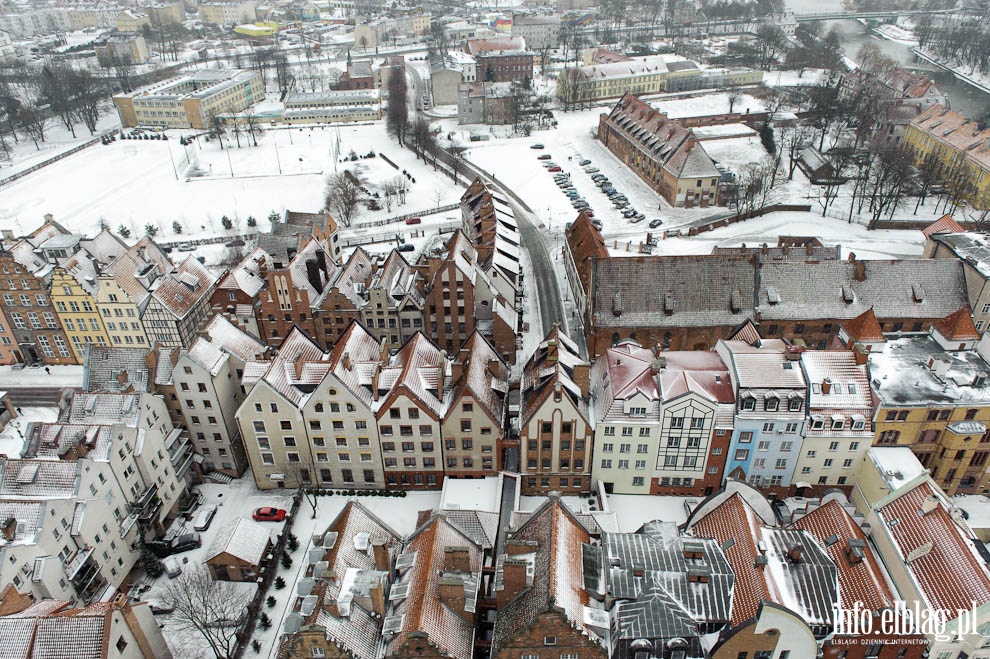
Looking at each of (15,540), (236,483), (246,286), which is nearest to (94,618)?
(15,540)

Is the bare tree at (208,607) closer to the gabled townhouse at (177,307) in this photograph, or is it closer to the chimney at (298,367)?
the chimney at (298,367)

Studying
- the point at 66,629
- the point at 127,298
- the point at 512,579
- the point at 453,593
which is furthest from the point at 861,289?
the point at 127,298

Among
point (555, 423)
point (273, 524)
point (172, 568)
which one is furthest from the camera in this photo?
point (273, 524)

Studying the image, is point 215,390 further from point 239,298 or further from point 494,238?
point 494,238

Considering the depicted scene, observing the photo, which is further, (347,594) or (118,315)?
(118,315)

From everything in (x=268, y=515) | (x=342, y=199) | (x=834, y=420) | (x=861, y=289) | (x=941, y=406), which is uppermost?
(x=861, y=289)

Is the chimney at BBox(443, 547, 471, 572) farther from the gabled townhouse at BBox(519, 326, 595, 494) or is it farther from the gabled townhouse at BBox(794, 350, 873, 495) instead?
the gabled townhouse at BBox(794, 350, 873, 495)

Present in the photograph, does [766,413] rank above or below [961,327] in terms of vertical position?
below
